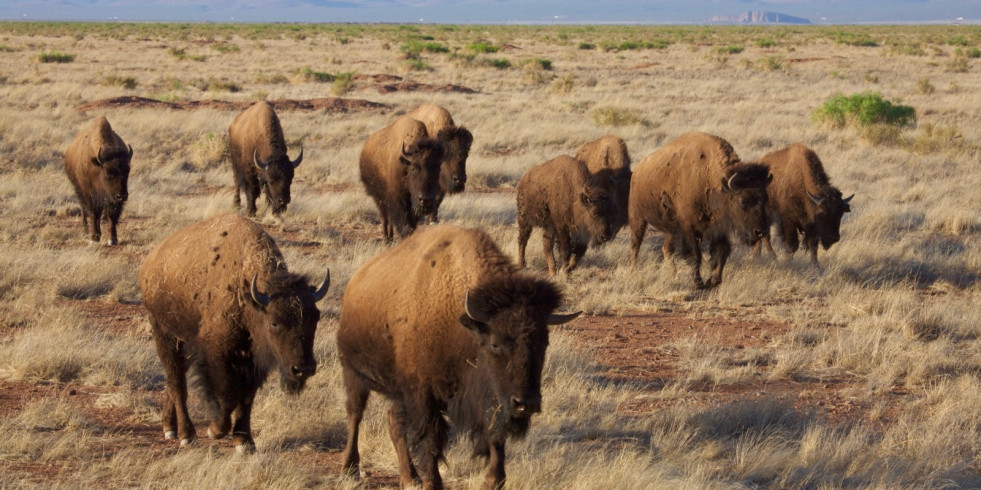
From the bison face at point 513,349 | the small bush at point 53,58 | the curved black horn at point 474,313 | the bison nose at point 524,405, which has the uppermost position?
the small bush at point 53,58

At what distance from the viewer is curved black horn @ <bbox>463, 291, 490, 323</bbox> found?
4922mm

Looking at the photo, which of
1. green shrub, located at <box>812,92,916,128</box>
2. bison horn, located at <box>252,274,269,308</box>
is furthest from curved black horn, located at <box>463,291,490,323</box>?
green shrub, located at <box>812,92,916,128</box>

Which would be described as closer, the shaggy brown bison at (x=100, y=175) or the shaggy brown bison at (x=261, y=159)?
the shaggy brown bison at (x=100, y=175)

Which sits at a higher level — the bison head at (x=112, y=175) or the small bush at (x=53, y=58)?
the small bush at (x=53, y=58)

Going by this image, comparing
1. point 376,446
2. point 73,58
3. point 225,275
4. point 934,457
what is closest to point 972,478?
point 934,457

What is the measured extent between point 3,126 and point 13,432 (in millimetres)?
18196

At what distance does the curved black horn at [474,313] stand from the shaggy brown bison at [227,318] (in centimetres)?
132

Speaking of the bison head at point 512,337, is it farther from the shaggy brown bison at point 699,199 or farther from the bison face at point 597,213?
the bison face at point 597,213

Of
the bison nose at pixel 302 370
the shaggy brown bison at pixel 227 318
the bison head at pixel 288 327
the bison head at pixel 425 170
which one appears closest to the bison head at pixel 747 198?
the bison head at pixel 425 170

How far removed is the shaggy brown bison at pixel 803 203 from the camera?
13.1 meters

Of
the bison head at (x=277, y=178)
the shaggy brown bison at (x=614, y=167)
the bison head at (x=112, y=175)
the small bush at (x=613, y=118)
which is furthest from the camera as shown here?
the small bush at (x=613, y=118)

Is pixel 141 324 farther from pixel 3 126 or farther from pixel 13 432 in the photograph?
pixel 3 126

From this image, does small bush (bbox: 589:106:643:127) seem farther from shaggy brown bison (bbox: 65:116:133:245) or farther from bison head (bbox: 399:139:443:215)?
shaggy brown bison (bbox: 65:116:133:245)

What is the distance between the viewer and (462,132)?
1412cm
